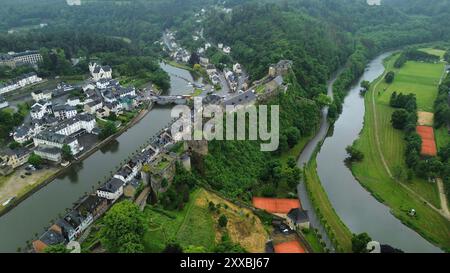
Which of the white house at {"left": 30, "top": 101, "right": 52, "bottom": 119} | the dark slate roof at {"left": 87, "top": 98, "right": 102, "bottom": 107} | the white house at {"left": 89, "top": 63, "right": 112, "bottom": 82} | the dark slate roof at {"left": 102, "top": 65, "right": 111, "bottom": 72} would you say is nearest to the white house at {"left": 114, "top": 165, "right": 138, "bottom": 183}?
the dark slate roof at {"left": 87, "top": 98, "right": 102, "bottom": 107}

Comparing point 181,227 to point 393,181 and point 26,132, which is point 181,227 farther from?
point 26,132

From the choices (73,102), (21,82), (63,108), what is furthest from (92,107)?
(21,82)

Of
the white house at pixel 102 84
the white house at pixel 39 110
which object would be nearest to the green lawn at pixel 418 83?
the white house at pixel 102 84

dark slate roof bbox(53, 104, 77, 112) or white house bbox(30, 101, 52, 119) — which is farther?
dark slate roof bbox(53, 104, 77, 112)

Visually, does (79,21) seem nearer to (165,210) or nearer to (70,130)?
(70,130)

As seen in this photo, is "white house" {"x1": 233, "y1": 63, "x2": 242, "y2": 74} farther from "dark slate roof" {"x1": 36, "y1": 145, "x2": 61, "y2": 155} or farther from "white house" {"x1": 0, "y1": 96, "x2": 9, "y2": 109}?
"dark slate roof" {"x1": 36, "y1": 145, "x2": 61, "y2": 155}

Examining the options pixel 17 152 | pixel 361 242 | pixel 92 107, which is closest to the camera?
pixel 361 242

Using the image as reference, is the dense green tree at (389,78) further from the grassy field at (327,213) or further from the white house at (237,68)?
the grassy field at (327,213)
